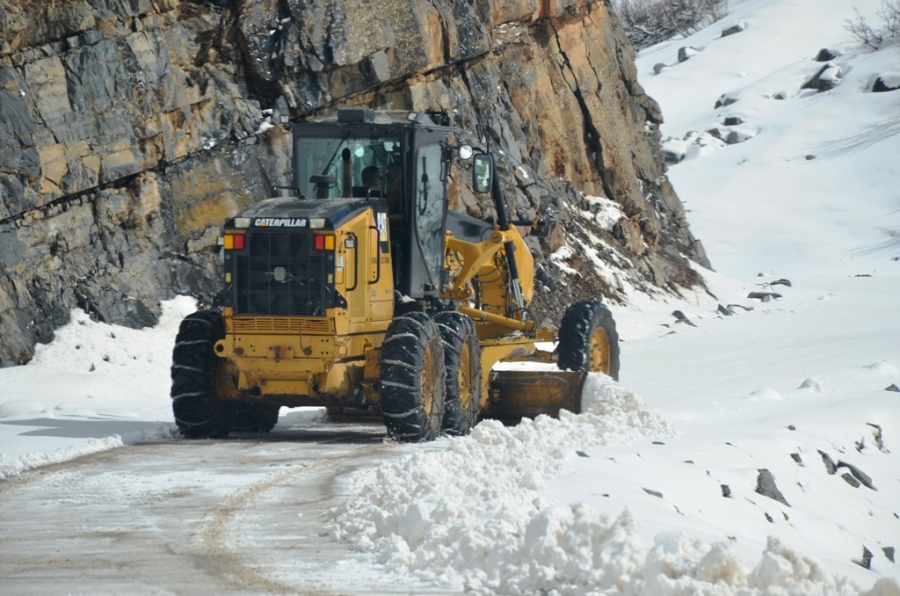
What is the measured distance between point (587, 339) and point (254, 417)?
4279 mm

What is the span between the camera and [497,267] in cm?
1680

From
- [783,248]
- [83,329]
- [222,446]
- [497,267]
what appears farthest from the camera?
[783,248]

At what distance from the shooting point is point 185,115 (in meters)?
21.0

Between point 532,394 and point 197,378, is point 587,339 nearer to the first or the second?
point 532,394

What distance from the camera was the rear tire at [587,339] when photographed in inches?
638

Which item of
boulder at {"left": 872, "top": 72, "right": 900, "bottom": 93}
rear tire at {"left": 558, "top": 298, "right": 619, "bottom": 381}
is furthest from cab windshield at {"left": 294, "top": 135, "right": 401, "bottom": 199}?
boulder at {"left": 872, "top": 72, "right": 900, "bottom": 93}

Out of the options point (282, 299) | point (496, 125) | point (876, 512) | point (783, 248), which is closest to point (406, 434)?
point (282, 299)

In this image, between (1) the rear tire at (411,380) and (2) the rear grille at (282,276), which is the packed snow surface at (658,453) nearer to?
(1) the rear tire at (411,380)

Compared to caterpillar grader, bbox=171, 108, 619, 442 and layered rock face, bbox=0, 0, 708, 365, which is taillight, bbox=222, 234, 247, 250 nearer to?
caterpillar grader, bbox=171, 108, 619, 442

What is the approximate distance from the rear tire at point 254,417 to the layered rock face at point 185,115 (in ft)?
15.8

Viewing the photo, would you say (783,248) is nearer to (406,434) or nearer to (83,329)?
(83,329)

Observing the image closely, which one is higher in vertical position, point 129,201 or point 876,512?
point 129,201

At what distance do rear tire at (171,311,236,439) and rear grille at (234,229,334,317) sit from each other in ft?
2.26

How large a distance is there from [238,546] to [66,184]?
1237 centimetres
